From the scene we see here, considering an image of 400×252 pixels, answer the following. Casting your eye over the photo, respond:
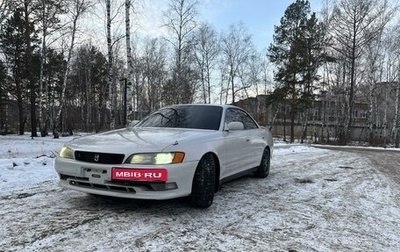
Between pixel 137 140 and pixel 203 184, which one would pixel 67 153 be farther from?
pixel 203 184

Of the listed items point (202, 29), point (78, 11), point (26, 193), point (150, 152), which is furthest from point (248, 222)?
point (202, 29)

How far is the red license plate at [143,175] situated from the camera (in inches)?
147

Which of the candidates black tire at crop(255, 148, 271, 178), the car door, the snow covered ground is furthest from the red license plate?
black tire at crop(255, 148, 271, 178)

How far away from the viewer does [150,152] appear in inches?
151

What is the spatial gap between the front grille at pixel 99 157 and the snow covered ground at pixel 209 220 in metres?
0.65

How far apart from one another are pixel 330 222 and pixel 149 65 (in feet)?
143

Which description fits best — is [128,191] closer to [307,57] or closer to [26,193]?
[26,193]

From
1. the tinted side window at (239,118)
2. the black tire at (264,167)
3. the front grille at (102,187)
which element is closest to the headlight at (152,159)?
the front grille at (102,187)

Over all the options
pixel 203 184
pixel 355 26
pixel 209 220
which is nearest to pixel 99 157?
pixel 203 184

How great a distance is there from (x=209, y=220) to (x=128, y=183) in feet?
3.48

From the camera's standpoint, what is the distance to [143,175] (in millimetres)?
3732

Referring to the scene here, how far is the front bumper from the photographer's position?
3.79m

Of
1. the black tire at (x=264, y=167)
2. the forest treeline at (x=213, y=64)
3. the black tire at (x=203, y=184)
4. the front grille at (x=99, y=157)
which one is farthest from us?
the forest treeline at (x=213, y=64)

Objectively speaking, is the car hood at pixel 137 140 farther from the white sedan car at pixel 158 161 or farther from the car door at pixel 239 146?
the car door at pixel 239 146
